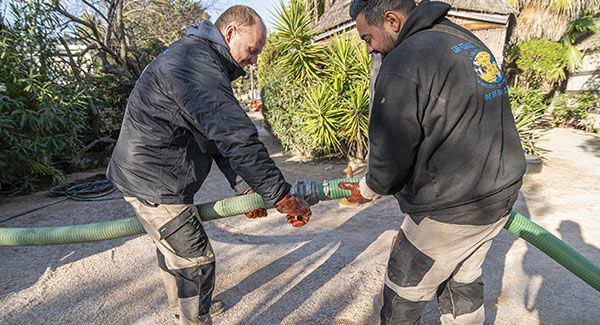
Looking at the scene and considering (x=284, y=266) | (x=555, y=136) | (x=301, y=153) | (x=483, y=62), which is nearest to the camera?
(x=483, y=62)

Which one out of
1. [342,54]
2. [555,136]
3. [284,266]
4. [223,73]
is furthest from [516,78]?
[223,73]

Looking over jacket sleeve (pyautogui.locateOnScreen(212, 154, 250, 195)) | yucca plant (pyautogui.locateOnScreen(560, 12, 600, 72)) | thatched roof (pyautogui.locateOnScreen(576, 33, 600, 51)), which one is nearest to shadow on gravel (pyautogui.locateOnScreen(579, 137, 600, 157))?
yucca plant (pyautogui.locateOnScreen(560, 12, 600, 72))

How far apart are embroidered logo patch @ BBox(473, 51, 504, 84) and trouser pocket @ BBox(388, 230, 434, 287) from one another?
832mm

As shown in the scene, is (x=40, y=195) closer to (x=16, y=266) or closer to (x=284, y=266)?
(x=16, y=266)

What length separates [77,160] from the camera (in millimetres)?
6984

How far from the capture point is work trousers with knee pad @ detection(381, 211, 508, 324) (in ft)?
5.08

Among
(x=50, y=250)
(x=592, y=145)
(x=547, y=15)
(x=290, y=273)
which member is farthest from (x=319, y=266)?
(x=547, y=15)

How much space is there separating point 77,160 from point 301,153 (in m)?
4.80

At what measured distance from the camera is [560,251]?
197cm

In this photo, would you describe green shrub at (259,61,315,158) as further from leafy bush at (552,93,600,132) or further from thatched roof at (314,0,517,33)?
leafy bush at (552,93,600,132)

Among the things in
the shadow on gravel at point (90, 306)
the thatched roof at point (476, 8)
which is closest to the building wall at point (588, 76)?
the thatched roof at point (476, 8)

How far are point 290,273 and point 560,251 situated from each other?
2.01 meters

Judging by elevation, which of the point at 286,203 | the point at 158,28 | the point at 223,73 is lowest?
the point at 286,203

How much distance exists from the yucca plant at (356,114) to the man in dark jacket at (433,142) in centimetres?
445
